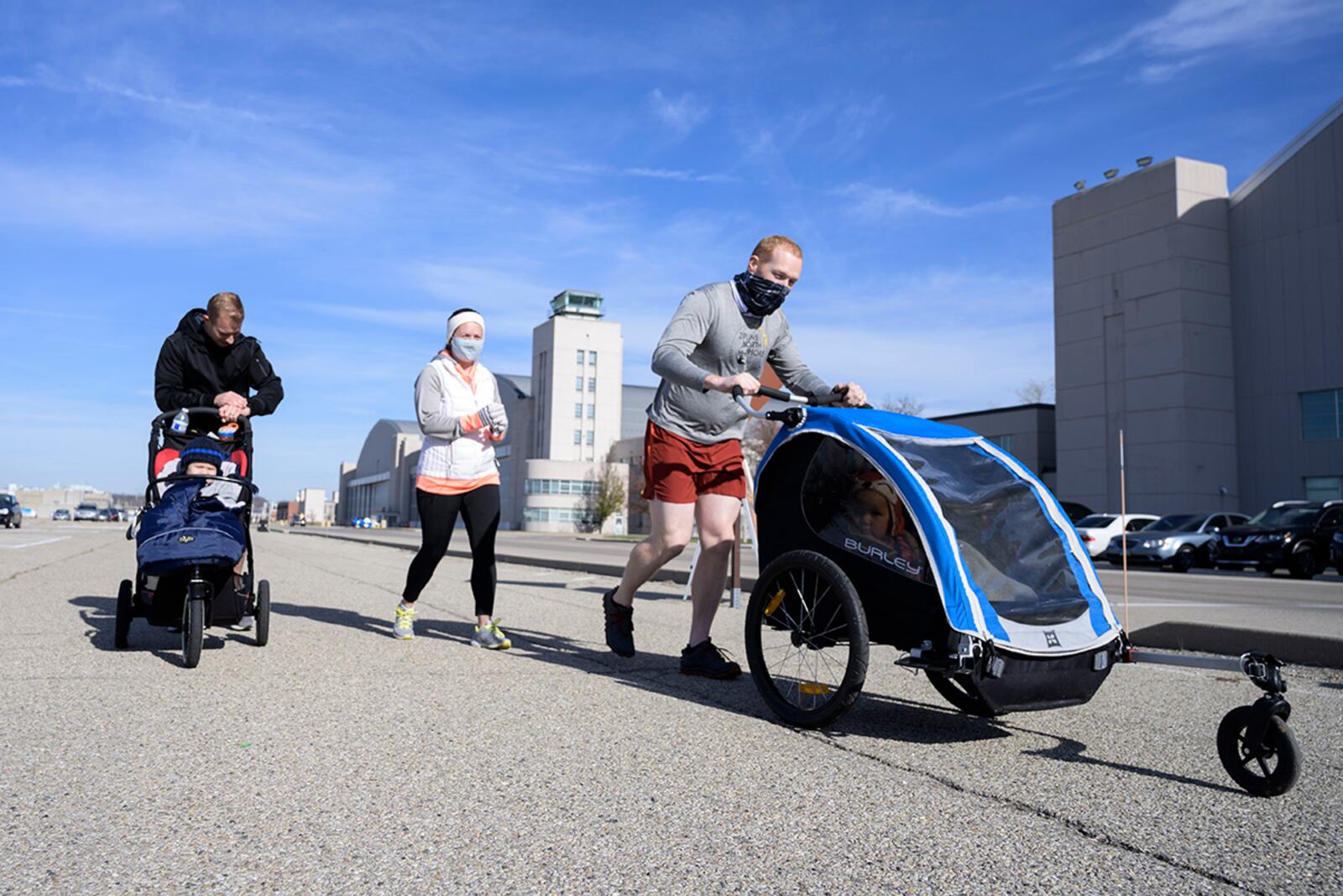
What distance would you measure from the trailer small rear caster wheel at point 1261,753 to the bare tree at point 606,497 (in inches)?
3560

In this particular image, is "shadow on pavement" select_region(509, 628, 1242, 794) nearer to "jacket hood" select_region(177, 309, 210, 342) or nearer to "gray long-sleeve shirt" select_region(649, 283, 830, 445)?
"gray long-sleeve shirt" select_region(649, 283, 830, 445)

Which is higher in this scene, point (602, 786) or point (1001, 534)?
point (1001, 534)

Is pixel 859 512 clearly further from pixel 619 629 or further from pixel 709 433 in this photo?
pixel 619 629

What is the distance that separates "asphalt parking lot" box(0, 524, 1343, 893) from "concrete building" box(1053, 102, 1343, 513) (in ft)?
150

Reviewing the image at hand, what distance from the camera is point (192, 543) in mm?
5254

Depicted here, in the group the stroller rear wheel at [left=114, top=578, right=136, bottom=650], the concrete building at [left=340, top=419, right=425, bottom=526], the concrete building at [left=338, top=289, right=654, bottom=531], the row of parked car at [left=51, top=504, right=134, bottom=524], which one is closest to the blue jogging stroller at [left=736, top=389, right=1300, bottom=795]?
the stroller rear wheel at [left=114, top=578, right=136, bottom=650]

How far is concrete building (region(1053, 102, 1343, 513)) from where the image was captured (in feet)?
145

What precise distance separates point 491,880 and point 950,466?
7.60ft

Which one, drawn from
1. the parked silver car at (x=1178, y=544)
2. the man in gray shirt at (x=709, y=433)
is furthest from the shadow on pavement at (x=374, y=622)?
the parked silver car at (x=1178, y=544)

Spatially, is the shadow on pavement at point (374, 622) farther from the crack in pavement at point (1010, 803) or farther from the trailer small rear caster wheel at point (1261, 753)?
the trailer small rear caster wheel at point (1261, 753)

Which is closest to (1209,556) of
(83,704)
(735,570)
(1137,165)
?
(735,570)

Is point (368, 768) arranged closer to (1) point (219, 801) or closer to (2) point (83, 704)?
(1) point (219, 801)

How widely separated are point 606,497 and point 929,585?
9068cm

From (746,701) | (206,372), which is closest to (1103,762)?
(746,701)
